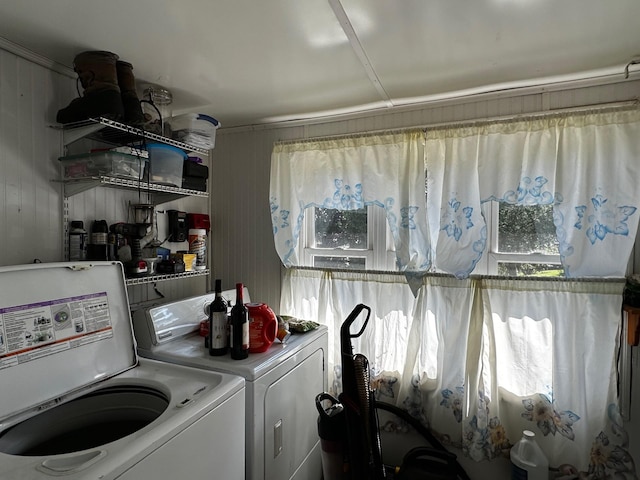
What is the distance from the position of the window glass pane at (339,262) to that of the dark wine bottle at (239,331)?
882mm

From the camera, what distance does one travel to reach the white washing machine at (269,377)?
58.2 inches

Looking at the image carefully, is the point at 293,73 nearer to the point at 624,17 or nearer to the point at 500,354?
the point at 624,17

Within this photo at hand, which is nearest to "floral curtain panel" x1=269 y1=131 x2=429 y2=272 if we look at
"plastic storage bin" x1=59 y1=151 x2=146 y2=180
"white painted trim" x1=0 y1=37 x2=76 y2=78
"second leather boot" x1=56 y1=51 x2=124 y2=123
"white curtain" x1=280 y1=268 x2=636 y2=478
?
"white curtain" x1=280 y1=268 x2=636 y2=478

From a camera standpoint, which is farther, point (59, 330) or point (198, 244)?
point (198, 244)

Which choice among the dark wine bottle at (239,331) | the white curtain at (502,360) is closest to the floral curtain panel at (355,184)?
the white curtain at (502,360)

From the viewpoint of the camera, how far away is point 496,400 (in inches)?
74.1

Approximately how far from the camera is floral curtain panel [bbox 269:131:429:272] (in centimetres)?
202

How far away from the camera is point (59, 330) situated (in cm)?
129

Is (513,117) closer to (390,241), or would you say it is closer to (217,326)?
(390,241)

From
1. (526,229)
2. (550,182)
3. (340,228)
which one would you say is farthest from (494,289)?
(340,228)

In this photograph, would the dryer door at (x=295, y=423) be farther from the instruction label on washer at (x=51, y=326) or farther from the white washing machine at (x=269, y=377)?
the instruction label on washer at (x=51, y=326)

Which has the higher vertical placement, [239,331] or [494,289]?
[494,289]

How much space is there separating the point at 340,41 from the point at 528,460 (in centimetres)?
226

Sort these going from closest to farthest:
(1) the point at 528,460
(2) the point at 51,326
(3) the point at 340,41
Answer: (2) the point at 51,326
(3) the point at 340,41
(1) the point at 528,460
